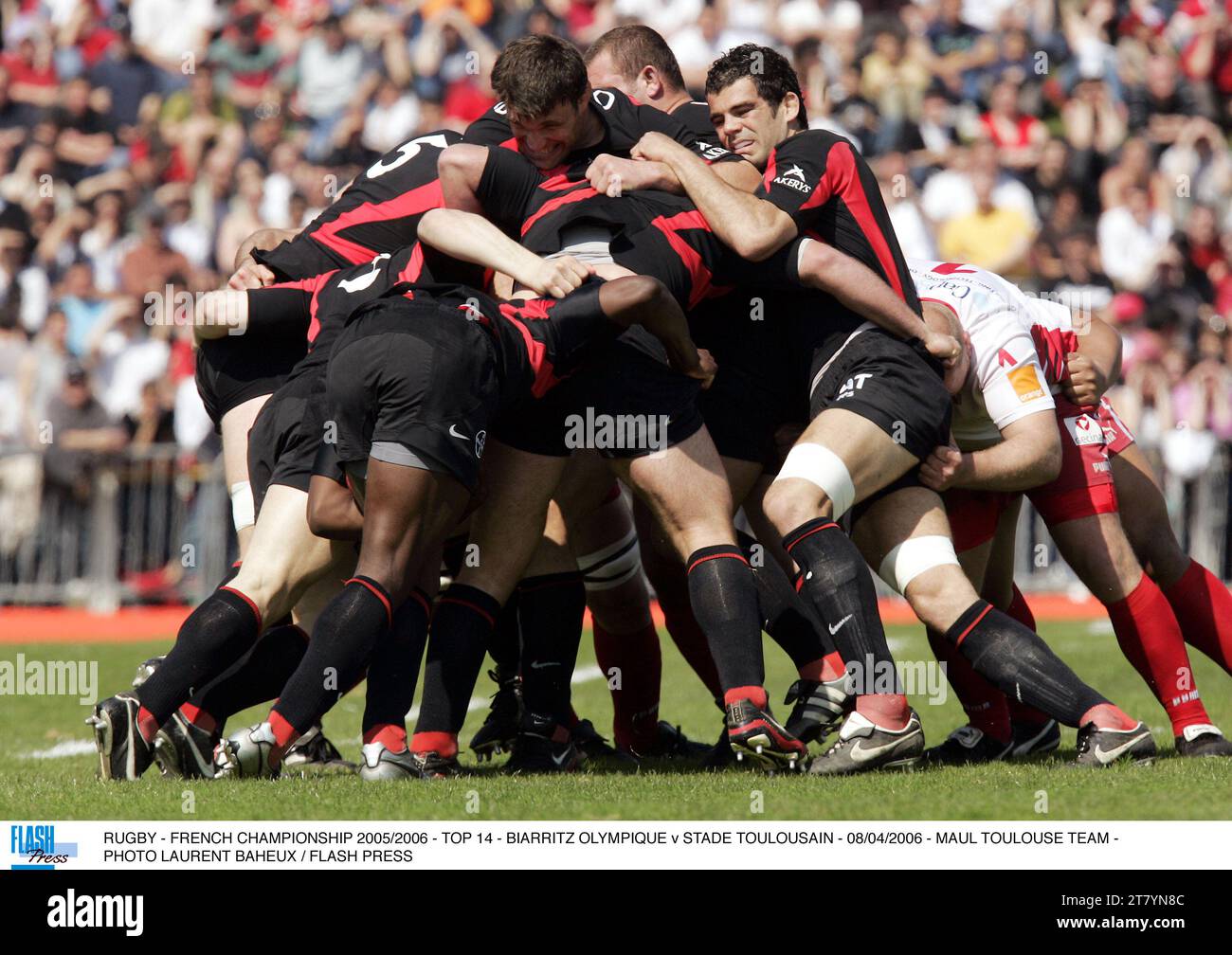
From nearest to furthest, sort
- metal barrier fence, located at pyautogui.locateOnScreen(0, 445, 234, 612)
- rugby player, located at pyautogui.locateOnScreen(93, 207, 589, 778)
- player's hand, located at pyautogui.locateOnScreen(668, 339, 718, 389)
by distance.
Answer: rugby player, located at pyautogui.locateOnScreen(93, 207, 589, 778)
player's hand, located at pyautogui.locateOnScreen(668, 339, 718, 389)
metal barrier fence, located at pyautogui.locateOnScreen(0, 445, 234, 612)

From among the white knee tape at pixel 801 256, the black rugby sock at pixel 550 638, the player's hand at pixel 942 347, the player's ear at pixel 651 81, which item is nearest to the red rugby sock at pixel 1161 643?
the player's hand at pixel 942 347

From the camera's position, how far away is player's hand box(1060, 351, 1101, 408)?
251 inches

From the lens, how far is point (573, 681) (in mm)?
9953

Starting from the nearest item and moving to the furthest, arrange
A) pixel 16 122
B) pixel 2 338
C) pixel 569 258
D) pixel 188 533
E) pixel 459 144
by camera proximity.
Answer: pixel 569 258
pixel 459 144
pixel 188 533
pixel 2 338
pixel 16 122

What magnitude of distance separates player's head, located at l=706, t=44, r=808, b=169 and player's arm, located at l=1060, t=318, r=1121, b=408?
1.44 metres

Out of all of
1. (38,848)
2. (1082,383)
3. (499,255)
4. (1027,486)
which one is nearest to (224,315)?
(499,255)

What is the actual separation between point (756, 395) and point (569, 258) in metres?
1.00

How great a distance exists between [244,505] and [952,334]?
285 centimetres

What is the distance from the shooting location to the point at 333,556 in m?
6.01

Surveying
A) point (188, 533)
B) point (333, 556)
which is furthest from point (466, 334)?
point (188, 533)

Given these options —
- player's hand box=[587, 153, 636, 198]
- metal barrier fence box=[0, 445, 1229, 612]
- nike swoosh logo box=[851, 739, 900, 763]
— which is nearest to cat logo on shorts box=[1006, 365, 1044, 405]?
nike swoosh logo box=[851, 739, 900, 763]

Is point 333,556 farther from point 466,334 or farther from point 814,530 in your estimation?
point 814,530

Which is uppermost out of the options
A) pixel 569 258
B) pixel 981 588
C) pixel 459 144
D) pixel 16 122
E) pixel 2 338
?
pixel 16 122

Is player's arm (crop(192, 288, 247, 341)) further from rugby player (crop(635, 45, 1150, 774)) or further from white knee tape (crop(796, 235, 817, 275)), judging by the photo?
white knee tape (crop(796, 235, 817, 275))
